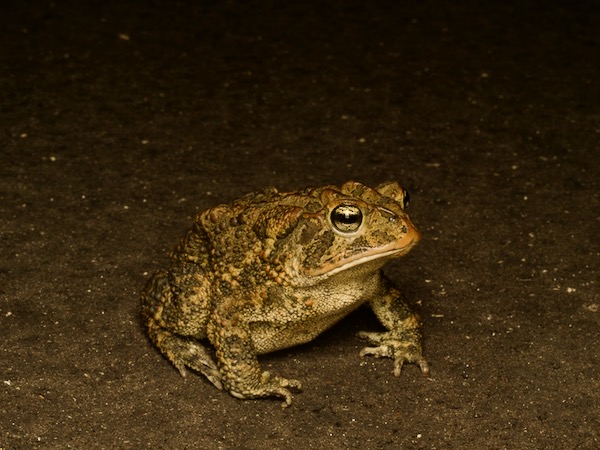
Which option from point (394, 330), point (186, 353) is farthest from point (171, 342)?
point (394, 330)

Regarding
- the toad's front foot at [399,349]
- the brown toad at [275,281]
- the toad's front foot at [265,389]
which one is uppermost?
the brown toad at [275,281]

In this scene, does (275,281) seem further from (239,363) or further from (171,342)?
(171,342)

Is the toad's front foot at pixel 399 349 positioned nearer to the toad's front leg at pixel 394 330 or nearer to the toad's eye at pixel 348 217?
the toad's front leg at pixel 394 330

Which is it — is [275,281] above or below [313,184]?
above

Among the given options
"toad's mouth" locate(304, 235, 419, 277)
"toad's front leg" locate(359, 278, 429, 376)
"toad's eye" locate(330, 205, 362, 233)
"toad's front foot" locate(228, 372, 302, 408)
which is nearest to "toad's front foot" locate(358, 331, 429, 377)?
"toad's front leg" locate(359, 278, 429, 376)

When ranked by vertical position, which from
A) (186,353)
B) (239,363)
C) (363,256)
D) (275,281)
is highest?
(363,256)

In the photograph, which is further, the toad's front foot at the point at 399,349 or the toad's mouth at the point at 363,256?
the toad's front foot at the point at 399,349

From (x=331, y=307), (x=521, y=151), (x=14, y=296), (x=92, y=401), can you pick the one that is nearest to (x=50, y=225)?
(x=14, y=296)

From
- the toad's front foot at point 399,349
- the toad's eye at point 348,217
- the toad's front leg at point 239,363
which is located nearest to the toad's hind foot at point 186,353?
the toad's front leg at point 239,363
